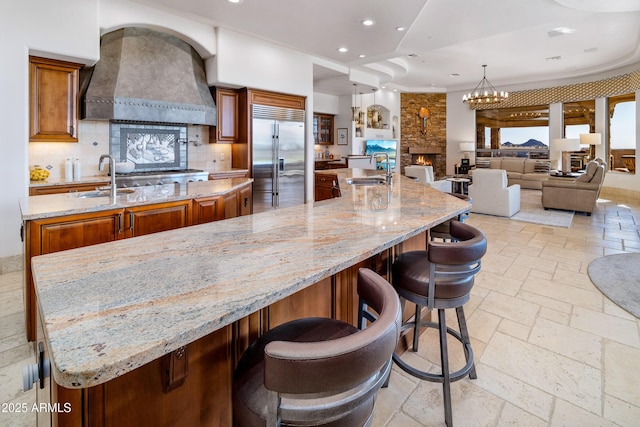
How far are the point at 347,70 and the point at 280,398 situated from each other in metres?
7.41

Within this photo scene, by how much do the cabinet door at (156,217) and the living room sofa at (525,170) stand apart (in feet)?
32.8

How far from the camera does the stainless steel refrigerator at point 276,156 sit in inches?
225

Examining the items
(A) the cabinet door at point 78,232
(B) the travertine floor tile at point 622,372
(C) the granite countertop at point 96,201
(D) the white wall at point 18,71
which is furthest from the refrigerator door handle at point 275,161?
(B) the travertine floor tile at point 622,372

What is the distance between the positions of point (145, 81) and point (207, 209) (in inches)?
99.2

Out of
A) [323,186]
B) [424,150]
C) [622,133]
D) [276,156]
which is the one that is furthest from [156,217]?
[622,133]

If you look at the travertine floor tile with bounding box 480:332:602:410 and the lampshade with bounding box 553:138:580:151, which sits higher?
the lampshade with bounding box 553:138:580:151

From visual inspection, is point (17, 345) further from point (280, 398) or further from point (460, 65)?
point (460, 65)

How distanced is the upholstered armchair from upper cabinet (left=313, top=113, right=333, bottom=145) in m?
5.39

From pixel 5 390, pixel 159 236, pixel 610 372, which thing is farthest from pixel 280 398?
pixel 610 372

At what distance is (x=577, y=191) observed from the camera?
6535 millimetres

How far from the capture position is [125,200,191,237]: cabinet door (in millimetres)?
2564

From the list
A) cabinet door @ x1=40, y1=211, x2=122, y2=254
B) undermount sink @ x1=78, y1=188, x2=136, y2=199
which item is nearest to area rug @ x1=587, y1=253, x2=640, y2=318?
cabinet door @ x1=40, y1=211, x2=122, y2=254

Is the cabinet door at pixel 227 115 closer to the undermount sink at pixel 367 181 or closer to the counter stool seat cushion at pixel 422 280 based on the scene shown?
the undermount sink at pixel 367 181

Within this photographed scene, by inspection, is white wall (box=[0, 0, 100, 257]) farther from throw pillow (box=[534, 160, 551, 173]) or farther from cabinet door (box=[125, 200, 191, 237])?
throw pillow (box=[534, 160, 551, 173])
